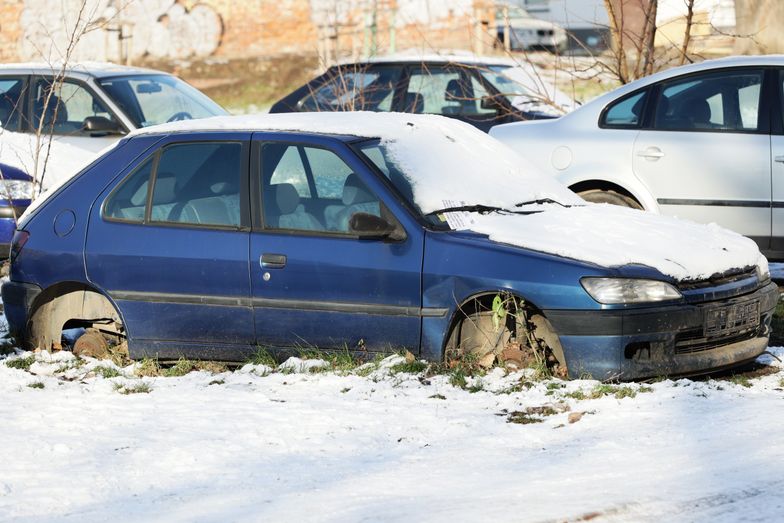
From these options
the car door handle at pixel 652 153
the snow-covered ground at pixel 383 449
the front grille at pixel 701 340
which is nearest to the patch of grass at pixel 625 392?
the snow-covered ground at pixel 383 449

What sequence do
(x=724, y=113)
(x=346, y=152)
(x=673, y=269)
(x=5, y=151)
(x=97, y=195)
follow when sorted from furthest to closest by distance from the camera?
(x=5, y=151)
(x=724, y=113)
(x=97, y=195)
(x=346, y=152)
(x=673, y=269)

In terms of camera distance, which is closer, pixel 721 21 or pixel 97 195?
pixel 97 195

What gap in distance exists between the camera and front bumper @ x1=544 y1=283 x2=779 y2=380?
600cm

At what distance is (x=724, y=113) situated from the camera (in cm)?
921

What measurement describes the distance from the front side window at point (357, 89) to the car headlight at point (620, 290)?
731cm

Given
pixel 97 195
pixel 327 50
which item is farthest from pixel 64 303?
pixel 327 50

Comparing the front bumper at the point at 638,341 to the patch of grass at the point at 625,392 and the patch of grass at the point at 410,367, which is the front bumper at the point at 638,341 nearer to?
the patch of grass at the point at 625,392

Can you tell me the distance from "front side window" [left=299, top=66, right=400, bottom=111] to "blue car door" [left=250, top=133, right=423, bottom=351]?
20.7 ft

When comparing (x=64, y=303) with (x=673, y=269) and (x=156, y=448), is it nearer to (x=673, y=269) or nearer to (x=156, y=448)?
(x=156, y=448)

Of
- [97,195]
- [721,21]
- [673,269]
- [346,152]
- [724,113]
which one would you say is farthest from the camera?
[721,21]

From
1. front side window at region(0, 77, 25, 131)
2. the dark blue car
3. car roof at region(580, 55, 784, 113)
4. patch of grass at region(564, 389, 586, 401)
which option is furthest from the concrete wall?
patch of grass at region(564, 389, 586, 401)

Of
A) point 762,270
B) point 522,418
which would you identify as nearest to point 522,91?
point 762,270

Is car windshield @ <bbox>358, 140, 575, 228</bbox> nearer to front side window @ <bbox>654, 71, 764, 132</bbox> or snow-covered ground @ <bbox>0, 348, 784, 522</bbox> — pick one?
snow-covered ground @ <bbox>0, 348, 784, 522</bbox>

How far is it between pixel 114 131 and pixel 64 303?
4.29 metres
